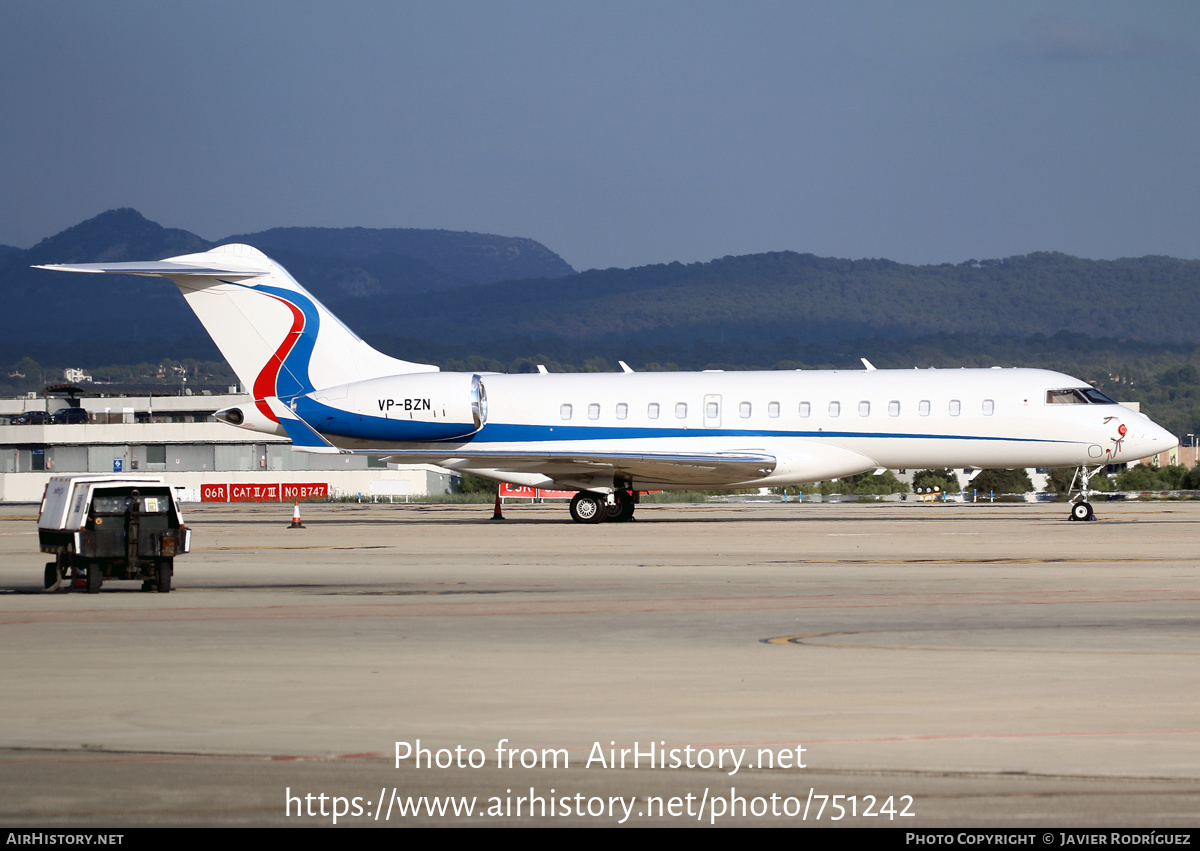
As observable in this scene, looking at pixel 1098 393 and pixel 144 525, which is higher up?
pixel 1098 393

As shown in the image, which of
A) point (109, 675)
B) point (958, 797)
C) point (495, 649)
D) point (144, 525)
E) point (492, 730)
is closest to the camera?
point (958, 797)

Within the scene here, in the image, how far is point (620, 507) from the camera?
3438cm

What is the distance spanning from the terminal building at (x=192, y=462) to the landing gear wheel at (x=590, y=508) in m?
46.8

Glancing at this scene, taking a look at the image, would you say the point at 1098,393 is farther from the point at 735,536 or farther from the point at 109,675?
the point at 109,675

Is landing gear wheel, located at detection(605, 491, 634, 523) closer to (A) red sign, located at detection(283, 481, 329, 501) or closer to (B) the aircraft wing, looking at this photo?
(B) the aircraft wing

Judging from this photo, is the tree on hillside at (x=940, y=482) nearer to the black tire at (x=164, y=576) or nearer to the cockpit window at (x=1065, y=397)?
the cockpit window at (x=1065, y=397)

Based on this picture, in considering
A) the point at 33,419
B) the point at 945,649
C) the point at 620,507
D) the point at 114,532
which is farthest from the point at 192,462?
the point at 945,649

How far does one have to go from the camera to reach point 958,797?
22.3ft

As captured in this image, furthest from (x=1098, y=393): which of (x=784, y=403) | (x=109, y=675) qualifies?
(x=109, y=675)

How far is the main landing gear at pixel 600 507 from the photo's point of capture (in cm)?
3416

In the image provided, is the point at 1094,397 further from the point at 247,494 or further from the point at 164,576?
the point at 247,494

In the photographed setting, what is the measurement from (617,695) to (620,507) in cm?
2482

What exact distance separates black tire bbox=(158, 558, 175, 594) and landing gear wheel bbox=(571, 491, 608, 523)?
1757cm
